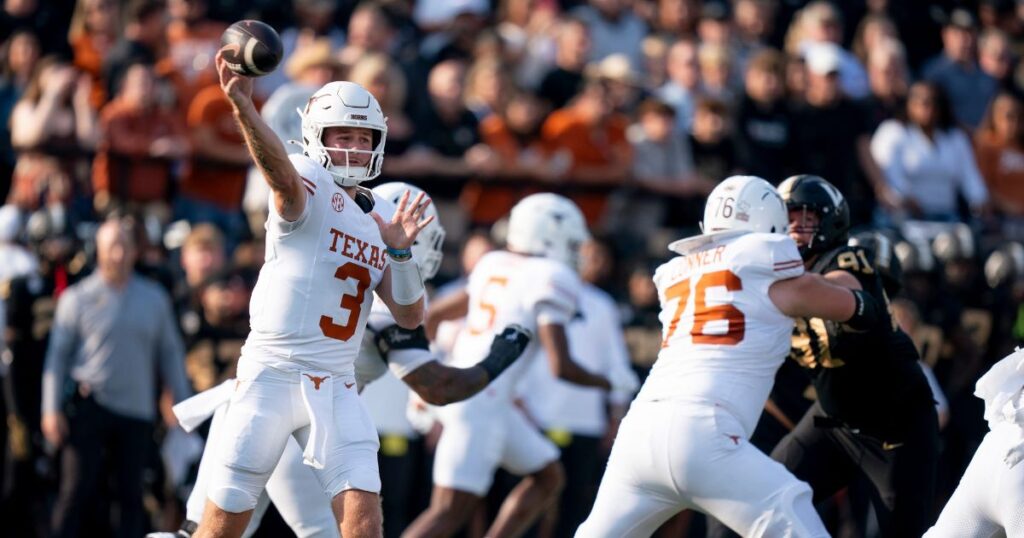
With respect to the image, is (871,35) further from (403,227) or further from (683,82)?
(403,227)

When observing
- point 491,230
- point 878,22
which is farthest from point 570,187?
point 878,22

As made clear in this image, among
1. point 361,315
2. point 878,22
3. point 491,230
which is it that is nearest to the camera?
point 361,315

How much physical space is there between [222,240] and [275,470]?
4555mm

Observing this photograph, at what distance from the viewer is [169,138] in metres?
11.9

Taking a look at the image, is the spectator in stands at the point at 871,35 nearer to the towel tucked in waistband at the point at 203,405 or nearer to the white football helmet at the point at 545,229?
the white football helmet at the point at 545,229

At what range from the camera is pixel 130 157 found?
1174 centimetres

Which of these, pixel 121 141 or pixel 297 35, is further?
pixel 297 35

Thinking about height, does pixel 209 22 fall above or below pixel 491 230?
above

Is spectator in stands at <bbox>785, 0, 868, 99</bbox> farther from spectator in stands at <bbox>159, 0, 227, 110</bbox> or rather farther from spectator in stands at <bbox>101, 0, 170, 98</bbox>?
spectator in stands at <bbox>101, 0, 170, 98</bbox>

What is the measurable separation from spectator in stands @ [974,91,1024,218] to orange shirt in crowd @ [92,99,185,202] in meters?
6.75

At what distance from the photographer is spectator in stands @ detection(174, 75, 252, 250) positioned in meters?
11.9

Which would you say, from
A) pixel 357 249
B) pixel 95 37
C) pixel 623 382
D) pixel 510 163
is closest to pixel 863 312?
pixel 357 249

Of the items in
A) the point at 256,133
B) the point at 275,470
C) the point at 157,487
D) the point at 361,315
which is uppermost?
the point at 256,133

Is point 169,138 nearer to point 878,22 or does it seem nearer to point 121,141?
point 121,141
